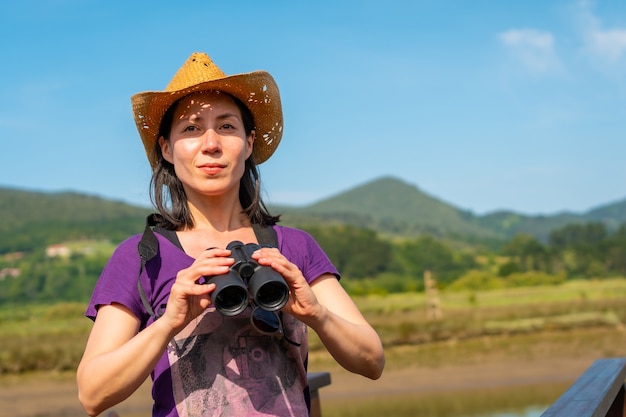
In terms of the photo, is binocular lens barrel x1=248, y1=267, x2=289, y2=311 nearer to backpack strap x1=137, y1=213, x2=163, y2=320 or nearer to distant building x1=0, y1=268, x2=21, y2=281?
backpack strap x1=137, y1=213, x2=163, y2=320

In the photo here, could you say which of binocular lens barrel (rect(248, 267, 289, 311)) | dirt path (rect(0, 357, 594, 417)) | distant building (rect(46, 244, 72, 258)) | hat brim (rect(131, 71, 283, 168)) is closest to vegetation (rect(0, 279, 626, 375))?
dirt path (rect(0, 357, 594, 417))

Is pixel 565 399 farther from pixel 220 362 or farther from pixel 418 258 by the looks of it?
pixel 418 258

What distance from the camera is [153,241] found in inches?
76.3

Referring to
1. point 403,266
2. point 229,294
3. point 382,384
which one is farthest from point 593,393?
point 403,266

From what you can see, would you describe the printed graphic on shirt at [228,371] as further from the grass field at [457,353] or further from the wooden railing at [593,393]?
the grass field at [457,353]

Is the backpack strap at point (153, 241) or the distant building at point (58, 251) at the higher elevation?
the distant building at point (58, 251)

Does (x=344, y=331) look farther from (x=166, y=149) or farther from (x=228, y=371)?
(x=166, y=149)

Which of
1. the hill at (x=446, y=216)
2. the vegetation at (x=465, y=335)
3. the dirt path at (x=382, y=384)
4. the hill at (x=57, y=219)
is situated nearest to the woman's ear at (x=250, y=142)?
the dirt path at (x=382, y=384)

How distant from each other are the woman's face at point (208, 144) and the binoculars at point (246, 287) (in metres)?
0.28

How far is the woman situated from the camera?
5.82 feet

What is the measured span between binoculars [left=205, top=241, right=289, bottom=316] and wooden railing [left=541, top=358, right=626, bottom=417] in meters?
0.81

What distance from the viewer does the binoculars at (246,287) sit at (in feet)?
5.65

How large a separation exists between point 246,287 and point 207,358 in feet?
0.74

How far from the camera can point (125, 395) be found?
1.83 m
